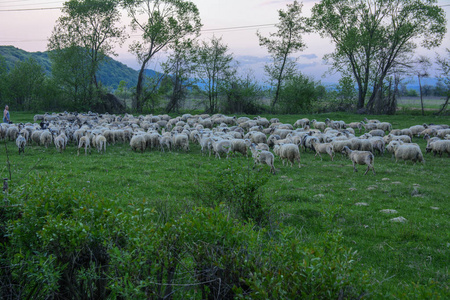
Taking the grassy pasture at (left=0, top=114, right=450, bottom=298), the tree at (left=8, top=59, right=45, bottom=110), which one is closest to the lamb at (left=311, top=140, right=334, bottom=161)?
the grassy pasture at (left=0, top=114, right=450, bottom=298)

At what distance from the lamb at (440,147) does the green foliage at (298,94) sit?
2655 centimetres

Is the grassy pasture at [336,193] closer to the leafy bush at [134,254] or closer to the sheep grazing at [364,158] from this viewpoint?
the sheep grazing at [364,158]

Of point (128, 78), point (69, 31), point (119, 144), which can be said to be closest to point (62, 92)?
point (69, 31)

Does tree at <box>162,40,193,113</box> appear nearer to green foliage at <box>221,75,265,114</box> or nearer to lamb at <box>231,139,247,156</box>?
green foliage at <box>221,75,265,114</box>

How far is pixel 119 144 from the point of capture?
23.7 metres

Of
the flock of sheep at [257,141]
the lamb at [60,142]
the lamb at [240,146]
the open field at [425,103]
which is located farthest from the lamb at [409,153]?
the open field at [425,103]

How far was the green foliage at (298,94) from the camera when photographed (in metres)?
45.5

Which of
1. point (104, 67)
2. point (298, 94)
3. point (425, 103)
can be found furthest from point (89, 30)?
point (104, 67)

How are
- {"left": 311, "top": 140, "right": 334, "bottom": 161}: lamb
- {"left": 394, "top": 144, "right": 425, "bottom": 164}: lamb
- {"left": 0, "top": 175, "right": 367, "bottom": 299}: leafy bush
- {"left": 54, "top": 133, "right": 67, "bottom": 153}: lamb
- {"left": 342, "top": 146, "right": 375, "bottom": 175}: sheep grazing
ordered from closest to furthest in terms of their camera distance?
{"left": 0, "top": 175, "right": 367, "bottom": 299}: leafy bush, {"left": 342, "top": 146, "right": 375, "bottom": 175}: sheep grazing, {"left": 394, "top": 144, "right": 425, "bottom": 164}: lamb, {"left": 311, "top": 140, "right": 334, "bottom": 161}: lamb, {"left": 54, "top": 133, "right": 67, "bottom": 153}: lamb

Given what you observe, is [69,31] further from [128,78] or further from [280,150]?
[128,78]

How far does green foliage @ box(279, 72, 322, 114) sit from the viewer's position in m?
45.5

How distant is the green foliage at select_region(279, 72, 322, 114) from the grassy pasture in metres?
26.2

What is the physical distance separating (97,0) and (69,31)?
220 inches

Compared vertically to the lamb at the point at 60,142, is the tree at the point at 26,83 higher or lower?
higher
